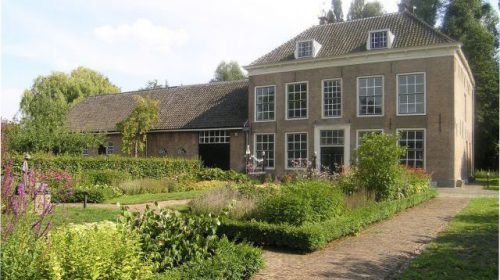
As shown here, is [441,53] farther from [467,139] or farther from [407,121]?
[467,139]

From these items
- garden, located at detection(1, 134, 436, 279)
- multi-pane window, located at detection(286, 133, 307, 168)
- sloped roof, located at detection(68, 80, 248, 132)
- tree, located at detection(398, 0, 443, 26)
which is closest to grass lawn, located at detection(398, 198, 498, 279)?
garden, located at detection(1, 134, 436, 279)

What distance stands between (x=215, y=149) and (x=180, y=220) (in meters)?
24.2

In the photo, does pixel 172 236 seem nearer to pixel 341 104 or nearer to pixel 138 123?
pixel 341 104

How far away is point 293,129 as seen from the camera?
96.1ft

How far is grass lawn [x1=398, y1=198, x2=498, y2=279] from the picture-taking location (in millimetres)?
7121

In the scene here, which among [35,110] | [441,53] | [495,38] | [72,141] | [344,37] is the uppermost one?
[495,38]

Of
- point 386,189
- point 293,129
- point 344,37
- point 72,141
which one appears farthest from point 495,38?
point 72,141

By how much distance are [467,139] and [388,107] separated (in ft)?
30.5

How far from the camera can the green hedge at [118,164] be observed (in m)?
20.8

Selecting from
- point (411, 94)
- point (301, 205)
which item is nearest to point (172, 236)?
point (301, 205)

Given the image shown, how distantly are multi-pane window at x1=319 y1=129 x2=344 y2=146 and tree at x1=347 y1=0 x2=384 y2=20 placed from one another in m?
23.7

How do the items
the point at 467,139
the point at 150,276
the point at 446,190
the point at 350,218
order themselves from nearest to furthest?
1. the point at 150,276
2. the point at 350,218
3. the point at 446,190
4. the point at 467,139

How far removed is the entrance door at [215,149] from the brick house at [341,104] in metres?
0.07

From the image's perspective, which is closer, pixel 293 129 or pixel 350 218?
pixel 350 218
